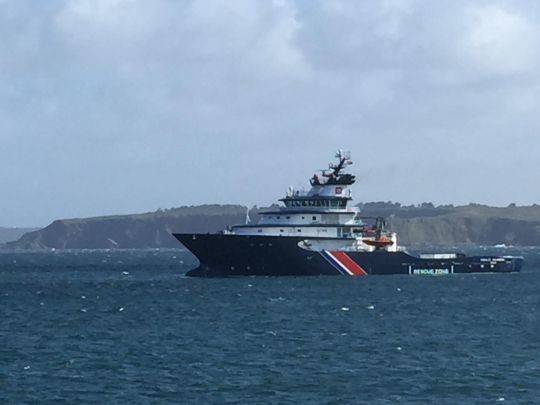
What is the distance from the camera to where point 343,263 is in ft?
291

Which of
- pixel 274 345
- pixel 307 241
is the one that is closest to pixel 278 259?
pixel 307 241

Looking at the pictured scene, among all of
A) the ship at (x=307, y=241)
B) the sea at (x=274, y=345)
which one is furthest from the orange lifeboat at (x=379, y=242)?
the sea at (x=274, y=345)

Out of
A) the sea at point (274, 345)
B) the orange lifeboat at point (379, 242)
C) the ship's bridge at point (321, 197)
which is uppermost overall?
the ship's bridge at point (321, 197)

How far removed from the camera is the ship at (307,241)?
286 ft

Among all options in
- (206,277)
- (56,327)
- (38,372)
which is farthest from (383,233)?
(38,372)

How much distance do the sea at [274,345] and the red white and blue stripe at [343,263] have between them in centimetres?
489

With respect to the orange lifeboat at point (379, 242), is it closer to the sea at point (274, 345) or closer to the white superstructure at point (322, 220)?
the white superstructure at point (322, 220)

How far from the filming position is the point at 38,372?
40.9 metres

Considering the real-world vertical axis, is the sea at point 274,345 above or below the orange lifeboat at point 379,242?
below

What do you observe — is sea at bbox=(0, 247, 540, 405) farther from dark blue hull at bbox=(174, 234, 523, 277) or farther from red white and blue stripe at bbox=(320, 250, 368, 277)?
red white and blue stripe at bbox=(320, 250, 368, 277)

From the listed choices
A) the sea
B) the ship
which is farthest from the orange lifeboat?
the sea

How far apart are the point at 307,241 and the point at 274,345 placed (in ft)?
129

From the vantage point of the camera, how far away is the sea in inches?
1458

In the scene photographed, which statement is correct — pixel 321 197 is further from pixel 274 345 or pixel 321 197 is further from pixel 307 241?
pixel 274 345
